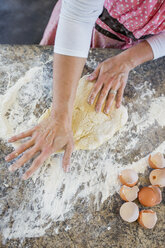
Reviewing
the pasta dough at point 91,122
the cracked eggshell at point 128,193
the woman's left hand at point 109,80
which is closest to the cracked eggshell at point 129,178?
the cracked eggshell at point 128,193

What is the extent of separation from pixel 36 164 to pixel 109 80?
48 centimetres

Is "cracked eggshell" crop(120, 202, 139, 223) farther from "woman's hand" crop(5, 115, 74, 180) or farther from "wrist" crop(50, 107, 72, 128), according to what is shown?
"wrist" crop(50, 107, 72, 128)

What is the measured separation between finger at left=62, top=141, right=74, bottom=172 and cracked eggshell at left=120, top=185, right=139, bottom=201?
24 cm

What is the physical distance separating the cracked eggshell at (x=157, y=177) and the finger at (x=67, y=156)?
349 mm

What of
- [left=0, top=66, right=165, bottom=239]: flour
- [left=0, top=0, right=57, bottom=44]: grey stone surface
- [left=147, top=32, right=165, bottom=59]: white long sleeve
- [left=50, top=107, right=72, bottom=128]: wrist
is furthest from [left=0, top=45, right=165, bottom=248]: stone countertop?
[left=0, top=0, right=57, bottom=44]: grey stone surface

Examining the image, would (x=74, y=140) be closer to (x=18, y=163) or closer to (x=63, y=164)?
(x=63, y=164)

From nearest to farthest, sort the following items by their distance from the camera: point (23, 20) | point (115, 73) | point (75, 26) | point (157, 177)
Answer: point (75, 26)
point (157, 177)
point (115, 73)
point (23, 20)

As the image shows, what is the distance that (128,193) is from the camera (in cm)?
92

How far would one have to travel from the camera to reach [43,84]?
1074 millimetres

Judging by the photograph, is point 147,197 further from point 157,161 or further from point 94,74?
point 94,74

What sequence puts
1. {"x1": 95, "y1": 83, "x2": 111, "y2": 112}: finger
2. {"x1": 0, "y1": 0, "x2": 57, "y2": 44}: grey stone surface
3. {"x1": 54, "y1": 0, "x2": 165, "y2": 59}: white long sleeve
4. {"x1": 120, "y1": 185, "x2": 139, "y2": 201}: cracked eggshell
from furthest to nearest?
{"x1": 0, "y1": 0, "x2": 57, "y2": 44}: grey stone surface < {"x1": 95, "y1": 83, "x2": 111, "y2": 112}: finger < {"x1": 120, "y1": 185, "x2": 139, "y2": 201}: cracked eggshell < {"x1": 54, "y1": 0, "x2": 165, "y2": 59}: white long sleeve

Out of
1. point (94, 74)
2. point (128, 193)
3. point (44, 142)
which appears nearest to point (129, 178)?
point (128, 193)

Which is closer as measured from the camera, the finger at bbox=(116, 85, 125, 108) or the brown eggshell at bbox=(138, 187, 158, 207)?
the brown eggshell at bbox=(138, 187, 158, 207)

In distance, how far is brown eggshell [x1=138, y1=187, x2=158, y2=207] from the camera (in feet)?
2.98
